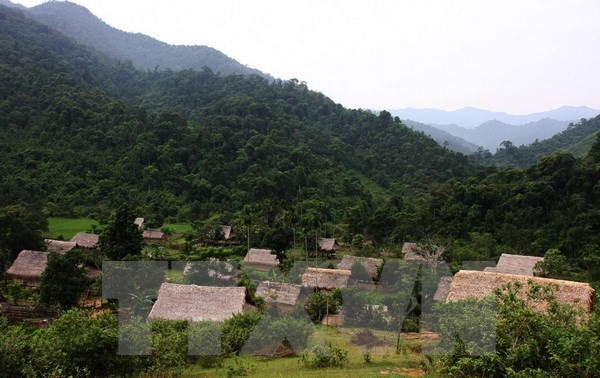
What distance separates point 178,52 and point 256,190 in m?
119

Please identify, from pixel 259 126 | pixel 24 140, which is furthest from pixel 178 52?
pixel 24 140

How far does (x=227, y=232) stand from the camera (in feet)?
122

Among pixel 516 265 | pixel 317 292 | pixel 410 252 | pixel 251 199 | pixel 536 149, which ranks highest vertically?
pixel 536 149

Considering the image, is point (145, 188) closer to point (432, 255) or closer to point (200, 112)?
point (200, 112)

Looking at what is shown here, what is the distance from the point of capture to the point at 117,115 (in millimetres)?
54281

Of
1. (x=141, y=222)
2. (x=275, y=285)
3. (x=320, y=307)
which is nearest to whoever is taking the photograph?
(x=320, y=307)

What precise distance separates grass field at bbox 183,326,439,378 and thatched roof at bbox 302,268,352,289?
30.2ft

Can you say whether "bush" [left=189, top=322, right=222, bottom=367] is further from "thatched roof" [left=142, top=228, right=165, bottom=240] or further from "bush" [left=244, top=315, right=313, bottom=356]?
"thatched roof" [left=142, top=228, right=165, bottom=240]

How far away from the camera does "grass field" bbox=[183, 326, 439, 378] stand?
11.2m

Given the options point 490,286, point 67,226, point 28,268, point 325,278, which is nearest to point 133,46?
point 67,226

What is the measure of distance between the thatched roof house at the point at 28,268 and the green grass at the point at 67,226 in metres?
9.98

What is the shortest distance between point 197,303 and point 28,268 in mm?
12770

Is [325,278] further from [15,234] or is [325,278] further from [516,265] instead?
[15,234]

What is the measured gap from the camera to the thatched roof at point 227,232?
37.1m
